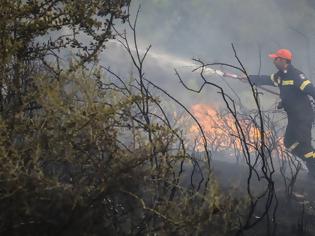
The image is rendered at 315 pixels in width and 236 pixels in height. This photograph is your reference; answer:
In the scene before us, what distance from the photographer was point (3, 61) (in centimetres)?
197

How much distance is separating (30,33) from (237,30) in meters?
18.9

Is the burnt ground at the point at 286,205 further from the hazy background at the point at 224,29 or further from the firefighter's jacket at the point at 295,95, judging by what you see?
the hazy background at the point at 224,29

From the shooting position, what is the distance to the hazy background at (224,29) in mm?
18859

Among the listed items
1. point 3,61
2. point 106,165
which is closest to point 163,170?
point 106,165

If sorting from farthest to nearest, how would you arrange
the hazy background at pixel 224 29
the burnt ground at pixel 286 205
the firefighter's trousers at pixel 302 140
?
the hazy background at pixel 224 29
the firefighter's trousers at pixel 302 140
the burnt ground at pixel 286 205

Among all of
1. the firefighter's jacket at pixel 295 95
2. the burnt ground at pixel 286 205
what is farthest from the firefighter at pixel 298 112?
the burnt ground at pixel 286 205

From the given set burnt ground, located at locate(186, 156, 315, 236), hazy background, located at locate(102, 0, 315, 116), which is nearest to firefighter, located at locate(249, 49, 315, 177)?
burnt ground, located at locate(186, 156, 315, 236)

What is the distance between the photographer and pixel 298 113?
283 inches

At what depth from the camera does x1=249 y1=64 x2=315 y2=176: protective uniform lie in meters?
7.08

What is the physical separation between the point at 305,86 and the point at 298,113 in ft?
1.85

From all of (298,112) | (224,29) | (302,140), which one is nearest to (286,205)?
(302,140)

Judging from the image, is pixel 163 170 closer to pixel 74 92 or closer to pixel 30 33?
pixel 74 92

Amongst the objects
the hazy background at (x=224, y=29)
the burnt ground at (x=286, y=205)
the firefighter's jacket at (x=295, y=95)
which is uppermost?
the hazy background at (x=224, y=29)

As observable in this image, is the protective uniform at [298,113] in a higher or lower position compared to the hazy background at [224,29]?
lower
